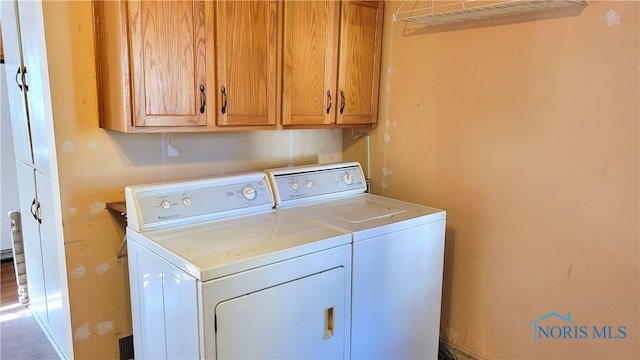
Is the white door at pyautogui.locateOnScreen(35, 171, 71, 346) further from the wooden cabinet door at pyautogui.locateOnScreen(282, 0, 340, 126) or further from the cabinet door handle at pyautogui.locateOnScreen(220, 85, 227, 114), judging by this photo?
the wooden cabinet door at pyautogui.locateOnScreen(282, 0, 340, 126)

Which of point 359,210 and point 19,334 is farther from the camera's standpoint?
point 19,334

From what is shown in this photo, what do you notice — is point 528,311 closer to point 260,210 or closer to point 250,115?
point 260,210

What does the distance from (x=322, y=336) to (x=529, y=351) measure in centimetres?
105

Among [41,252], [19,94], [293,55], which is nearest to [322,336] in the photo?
[293,55]

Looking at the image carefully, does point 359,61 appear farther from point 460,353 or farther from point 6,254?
point 6,254

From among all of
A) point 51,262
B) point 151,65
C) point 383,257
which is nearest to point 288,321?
point 383,257

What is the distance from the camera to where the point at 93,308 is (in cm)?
199

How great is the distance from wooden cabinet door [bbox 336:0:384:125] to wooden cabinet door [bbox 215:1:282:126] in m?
0.41

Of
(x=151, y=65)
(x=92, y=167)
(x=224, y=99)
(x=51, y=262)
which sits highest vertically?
(x=151, y=65)

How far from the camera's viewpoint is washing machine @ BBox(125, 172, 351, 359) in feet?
4.58

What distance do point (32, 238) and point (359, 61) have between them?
2032 millimetres

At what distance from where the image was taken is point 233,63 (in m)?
1.88

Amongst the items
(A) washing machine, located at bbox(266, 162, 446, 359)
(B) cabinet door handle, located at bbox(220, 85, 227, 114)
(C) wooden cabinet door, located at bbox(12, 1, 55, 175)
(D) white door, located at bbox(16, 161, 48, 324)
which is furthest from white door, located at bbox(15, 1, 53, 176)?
(A) washing machine, located at bbox(266, 162, 446, 359)

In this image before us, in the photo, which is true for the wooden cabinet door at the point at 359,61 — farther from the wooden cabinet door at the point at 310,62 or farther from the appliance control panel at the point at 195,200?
the appliance control panel at the point at 195,200
